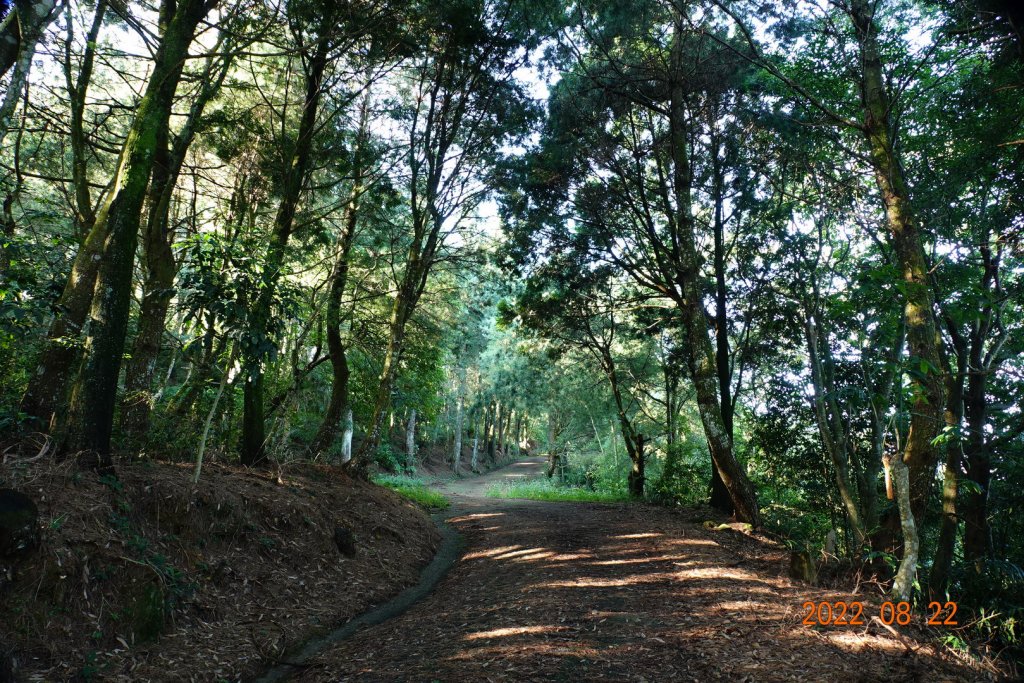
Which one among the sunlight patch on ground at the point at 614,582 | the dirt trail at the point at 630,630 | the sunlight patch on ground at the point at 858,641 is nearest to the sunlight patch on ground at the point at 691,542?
the dirt trail at the point at 630,630

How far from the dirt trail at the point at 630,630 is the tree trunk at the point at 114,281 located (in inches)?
140

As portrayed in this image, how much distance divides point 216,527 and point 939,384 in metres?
8.46

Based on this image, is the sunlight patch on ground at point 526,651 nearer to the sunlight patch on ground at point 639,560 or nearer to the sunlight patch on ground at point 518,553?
the sunlight patch on ground at point 639,560

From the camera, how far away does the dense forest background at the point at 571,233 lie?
5711 mm

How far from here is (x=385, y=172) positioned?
40.5 feet

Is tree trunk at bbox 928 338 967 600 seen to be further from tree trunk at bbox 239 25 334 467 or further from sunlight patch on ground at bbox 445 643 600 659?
tree trunk at bbox 239 25 334 467

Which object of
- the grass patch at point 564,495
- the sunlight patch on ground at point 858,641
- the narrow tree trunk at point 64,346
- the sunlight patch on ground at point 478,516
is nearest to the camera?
the sunlight patch on ground at point 858,641

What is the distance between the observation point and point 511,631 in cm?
491

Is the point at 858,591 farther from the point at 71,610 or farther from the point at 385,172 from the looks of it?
the point at 385,172

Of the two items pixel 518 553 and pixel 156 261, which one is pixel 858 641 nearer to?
pixel 518 553

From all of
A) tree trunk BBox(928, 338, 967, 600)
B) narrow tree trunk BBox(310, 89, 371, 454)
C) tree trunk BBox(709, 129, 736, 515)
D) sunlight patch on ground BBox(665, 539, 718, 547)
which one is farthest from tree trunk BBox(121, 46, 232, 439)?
tree trunk BBox(709, 129, 736, 515)

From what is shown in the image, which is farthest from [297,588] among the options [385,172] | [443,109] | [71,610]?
[443,109]

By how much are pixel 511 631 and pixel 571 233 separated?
11.3 metres

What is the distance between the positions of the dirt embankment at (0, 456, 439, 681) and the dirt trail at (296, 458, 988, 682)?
94 centimetres
